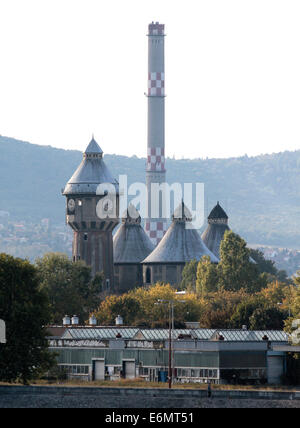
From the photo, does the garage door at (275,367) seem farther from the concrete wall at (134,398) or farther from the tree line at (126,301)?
the concrete wall at (134,398)

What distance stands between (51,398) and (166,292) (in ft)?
206

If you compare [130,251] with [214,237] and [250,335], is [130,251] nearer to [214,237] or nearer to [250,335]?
[214,237]

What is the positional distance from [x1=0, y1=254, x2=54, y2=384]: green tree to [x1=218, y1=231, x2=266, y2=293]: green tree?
185ft

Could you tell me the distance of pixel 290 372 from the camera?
350ft

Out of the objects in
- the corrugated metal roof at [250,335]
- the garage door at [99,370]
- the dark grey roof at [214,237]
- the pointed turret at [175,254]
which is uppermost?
the dark grey roof at [214,237]

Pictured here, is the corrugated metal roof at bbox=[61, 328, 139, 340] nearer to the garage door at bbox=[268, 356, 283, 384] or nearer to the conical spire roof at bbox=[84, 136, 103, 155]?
the garage door at bbox=[268, 356, 283, 384]

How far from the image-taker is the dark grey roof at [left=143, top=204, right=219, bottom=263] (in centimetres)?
17025

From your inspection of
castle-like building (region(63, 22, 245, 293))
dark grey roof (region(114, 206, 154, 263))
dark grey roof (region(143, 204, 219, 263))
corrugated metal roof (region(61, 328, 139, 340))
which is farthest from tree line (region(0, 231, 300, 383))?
dark grey roof (region(114, 206, 154, 263))

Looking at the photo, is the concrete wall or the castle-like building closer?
the concrete wall

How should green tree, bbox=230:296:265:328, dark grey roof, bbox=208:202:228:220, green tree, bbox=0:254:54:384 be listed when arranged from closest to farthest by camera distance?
green tree, bbox=0:254:54:384, green tree, bbox=230:296:265:328, dark grey roof, bbox=208:202:228:220

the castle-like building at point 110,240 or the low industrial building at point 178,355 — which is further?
the castle-like building at point 110,240

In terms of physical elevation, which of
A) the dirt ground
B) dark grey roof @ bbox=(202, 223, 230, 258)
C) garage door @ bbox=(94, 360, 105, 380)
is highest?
dark grey roof @ bbox=(202, 223, 230, 258)

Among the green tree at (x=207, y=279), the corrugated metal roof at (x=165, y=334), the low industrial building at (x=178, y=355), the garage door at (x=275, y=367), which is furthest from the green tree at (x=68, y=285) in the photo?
the garage door at (x=275, y=367)

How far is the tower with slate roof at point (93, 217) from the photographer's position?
548 feet
